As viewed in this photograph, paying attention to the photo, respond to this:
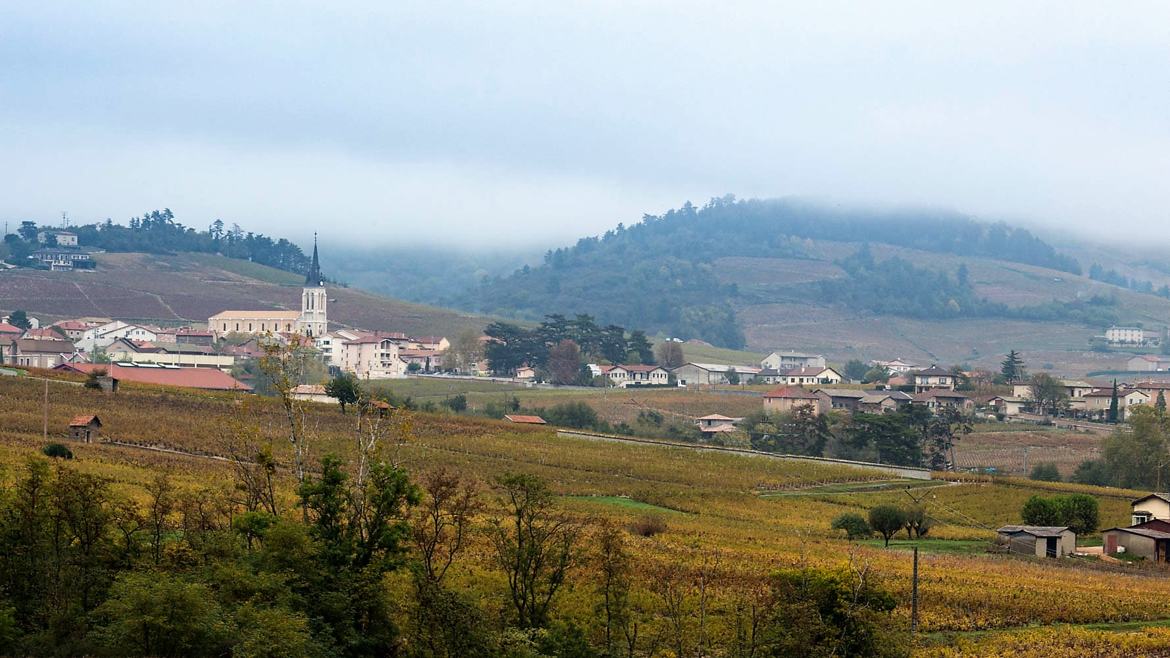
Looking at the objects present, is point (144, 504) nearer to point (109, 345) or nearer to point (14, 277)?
point (109, 345)

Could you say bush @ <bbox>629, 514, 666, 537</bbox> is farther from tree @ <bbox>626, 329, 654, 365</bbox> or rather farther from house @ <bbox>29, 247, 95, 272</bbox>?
house @ <bbox>29, 247, 95, 272</bbox>

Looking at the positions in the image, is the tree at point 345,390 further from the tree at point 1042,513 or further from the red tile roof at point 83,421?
the tree at point 1042,513

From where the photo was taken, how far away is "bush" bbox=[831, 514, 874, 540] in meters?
46.0

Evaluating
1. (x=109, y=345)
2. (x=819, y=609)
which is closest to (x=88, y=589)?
(x=819, y=609)

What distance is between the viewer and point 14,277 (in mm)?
171625

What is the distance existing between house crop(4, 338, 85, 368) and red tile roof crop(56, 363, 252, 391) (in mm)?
17606

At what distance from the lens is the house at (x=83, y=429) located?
51438 mm

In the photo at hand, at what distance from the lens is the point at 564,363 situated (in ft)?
401

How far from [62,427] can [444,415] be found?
26.0m

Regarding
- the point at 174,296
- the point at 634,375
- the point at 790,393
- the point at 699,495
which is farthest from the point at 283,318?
the point at 699,495

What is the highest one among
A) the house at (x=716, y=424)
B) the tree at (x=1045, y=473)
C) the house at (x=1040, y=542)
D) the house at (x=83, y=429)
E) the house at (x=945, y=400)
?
the house at (x=945, y=400)

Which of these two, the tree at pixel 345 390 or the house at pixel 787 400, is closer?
the tree at pixel 345 390

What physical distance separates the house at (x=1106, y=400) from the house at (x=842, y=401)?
693 inches

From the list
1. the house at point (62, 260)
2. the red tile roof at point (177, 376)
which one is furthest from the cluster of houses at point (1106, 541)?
the house at point (62, 260)
